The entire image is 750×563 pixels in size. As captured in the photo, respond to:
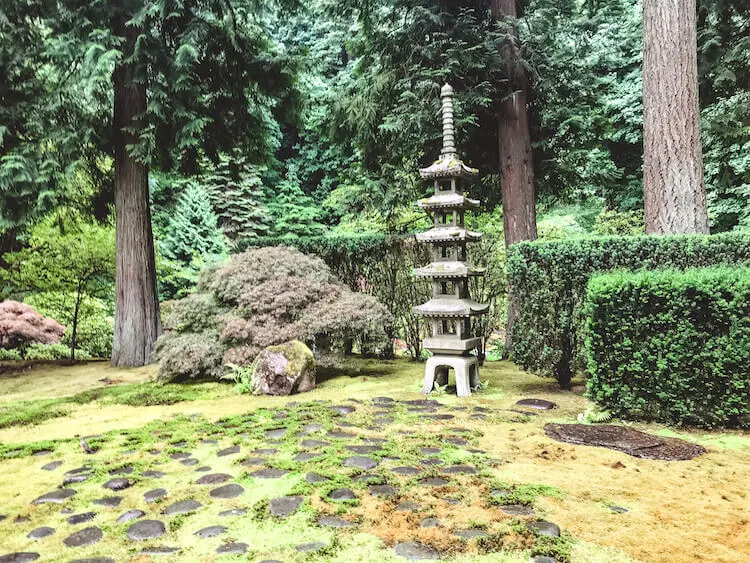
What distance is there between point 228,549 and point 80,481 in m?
1.42

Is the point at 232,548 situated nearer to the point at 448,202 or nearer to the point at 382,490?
the point at 382,490

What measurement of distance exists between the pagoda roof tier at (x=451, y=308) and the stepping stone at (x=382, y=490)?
2702 millimetres

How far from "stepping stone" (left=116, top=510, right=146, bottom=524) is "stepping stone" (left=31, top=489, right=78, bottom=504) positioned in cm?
47

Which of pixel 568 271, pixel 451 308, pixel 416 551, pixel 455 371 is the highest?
pixel 568 271

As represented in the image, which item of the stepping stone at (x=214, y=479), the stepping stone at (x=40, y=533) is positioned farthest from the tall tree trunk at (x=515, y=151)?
the stepping stone at (x=40, y=533)

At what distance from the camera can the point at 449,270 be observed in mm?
5336

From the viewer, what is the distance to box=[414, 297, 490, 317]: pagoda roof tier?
5.28 meters

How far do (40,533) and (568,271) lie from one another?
14.7 feet

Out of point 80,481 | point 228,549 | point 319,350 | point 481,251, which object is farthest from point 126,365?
point 228,549

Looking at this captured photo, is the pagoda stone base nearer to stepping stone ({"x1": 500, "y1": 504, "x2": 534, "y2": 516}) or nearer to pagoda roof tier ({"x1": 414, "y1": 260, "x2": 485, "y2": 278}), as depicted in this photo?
pagoda roof tier ({"x1": 414, "y1": 260, "x2": 485, "y2": 278})

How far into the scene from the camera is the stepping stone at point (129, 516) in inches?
97.7

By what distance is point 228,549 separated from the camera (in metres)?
2.18

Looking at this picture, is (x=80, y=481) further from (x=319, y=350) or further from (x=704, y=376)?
(x=704, y=376)

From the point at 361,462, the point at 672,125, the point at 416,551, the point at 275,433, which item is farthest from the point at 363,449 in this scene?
the point at 672,125
